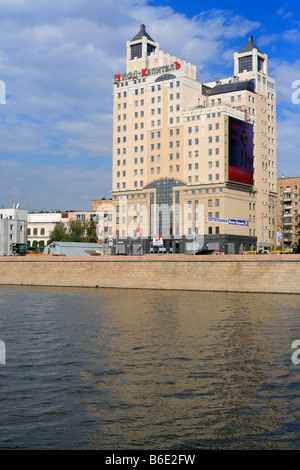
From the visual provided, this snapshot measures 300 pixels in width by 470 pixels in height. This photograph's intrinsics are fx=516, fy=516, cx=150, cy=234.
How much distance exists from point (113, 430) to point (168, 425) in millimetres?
1433

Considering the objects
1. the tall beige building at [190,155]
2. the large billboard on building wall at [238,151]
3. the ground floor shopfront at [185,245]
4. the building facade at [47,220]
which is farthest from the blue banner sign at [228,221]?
the building facade at [47,220]

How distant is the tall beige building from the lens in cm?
11738

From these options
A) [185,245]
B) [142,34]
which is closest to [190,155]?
[185,245]

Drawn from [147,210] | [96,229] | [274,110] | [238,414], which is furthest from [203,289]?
[96,229]

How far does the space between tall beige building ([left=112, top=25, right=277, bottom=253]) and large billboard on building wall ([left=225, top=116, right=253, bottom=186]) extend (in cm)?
23

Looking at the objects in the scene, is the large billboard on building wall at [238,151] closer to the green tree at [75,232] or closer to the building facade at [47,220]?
the green tree at [75,232]

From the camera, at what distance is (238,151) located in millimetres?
119000

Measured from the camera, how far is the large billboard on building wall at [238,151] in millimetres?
116312

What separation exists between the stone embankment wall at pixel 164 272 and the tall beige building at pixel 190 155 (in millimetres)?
40138

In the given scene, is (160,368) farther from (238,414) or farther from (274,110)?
(274,110)

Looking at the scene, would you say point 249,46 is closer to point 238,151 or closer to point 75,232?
point 238,151

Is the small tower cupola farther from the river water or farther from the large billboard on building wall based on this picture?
the river water
